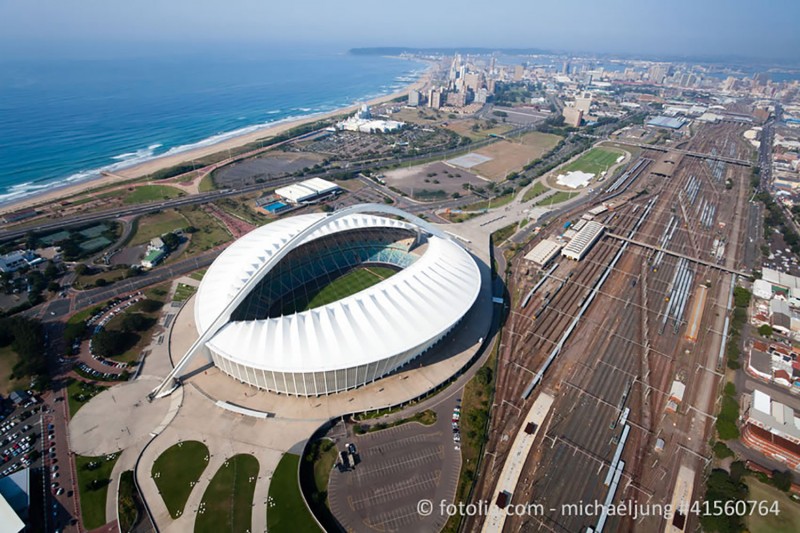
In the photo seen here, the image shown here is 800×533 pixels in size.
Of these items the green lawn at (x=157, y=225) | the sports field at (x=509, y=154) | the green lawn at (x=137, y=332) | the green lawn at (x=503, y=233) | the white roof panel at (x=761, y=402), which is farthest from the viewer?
the sports field at (x=509, y=154)

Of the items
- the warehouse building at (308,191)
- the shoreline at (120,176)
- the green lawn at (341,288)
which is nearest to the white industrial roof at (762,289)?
the green lawn at (341,288)

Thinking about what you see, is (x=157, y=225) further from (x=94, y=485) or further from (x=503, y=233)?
(x=503, y=233)

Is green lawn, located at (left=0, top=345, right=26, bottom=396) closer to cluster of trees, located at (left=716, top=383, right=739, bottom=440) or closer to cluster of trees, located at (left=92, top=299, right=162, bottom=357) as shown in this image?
cluster of trees, located at (left=92, top=299, right=162, bottom=357)

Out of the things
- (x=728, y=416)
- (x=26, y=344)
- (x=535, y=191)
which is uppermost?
(x=535, y=191)

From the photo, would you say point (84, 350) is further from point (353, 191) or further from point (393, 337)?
point (353, 191)

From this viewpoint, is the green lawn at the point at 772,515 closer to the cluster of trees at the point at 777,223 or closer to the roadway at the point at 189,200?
the cluster of trees at the point at 777,223

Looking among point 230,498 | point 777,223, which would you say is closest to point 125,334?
point 230,498

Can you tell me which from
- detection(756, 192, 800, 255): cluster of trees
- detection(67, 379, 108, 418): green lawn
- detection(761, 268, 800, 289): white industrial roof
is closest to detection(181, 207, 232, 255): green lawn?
detection(67, 379, 108, 418): green lawn
